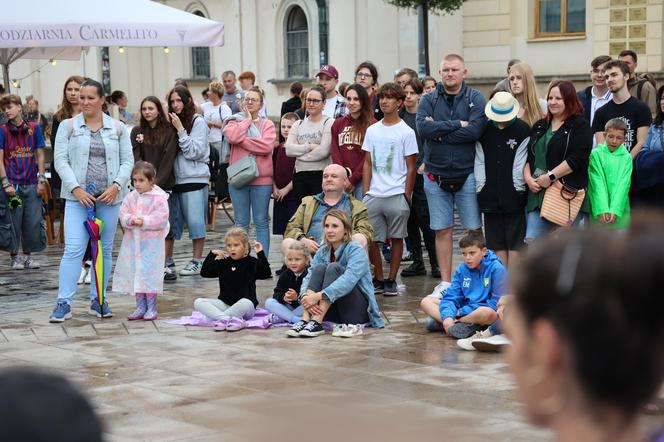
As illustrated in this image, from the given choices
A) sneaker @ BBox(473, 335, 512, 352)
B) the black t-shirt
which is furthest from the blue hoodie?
the black t-shirt

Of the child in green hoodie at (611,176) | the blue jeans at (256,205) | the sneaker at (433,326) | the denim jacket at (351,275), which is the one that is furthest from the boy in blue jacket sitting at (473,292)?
the blue jeans at (256,205)

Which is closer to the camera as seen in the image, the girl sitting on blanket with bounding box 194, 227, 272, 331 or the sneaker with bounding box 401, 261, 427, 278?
the girl sitting on blanket with bounding box 194, 227, 272, 331

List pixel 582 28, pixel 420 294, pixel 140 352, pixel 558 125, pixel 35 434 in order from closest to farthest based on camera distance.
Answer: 1. pixel 35 434
2. pixel 140 352
3. pixel 558 125
4. pixel 420 294
5. pixel 582 28

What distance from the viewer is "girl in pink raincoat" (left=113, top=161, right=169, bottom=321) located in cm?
992

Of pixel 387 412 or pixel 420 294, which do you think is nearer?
pixel 387 412

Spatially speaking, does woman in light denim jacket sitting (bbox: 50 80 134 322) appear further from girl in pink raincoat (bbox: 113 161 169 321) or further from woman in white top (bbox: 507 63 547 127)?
woman in white top (bbox: 507 63 547 127)

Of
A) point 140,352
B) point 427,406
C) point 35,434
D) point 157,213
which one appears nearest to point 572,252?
point 427,406

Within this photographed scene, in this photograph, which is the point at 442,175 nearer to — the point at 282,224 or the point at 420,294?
the point at 420,294

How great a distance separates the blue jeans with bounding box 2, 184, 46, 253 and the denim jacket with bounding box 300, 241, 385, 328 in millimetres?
4663

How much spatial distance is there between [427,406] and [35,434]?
1.78 feet

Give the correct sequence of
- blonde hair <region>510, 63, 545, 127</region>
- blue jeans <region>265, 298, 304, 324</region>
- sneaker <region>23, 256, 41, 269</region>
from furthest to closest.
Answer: sneaker <region>23, 256, 41, 269</region> → blonde hair <region>510, 63, 545, 127</region> → blue jeans <region>265, 298, 304, 324</region>

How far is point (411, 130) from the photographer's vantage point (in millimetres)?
10766

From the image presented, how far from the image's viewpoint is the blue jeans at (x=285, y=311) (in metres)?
9.49

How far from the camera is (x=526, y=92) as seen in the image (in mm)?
10438
